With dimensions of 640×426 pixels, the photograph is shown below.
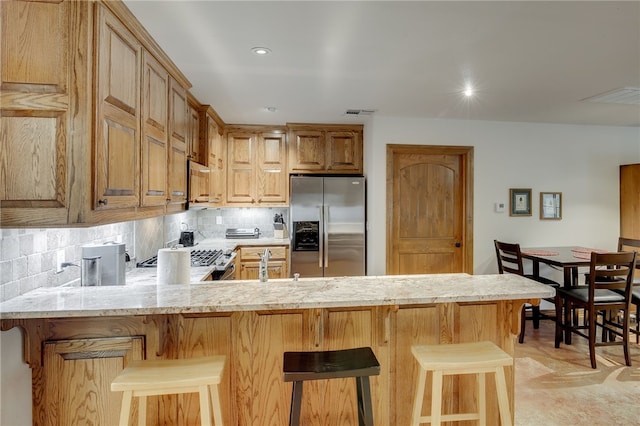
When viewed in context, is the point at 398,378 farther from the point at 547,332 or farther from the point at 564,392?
the point at 547,332

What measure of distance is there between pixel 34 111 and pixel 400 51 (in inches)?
79.1

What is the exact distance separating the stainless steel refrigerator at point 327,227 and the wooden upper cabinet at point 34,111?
2763 millimetres

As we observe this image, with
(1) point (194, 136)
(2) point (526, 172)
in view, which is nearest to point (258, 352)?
(1) point (194, 136)

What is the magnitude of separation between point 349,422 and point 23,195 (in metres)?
1.83

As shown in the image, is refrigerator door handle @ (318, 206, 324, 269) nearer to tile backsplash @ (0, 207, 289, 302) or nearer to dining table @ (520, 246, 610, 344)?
tile backsplash @ (0, 207, 289, 302)

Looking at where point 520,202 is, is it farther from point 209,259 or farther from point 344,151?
point 209,259

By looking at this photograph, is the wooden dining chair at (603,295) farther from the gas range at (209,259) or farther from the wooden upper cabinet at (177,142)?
the wooden upper cabinet at (177,142)

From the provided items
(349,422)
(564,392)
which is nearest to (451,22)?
(349,422)

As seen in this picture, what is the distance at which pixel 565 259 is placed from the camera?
132 inches

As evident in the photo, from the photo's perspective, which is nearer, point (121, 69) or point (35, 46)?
point (35, 46)

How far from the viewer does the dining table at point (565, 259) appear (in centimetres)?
320

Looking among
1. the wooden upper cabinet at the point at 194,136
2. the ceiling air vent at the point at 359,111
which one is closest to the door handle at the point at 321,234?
the ceiling air vent at the point at 359,111

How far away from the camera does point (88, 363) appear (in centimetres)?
159

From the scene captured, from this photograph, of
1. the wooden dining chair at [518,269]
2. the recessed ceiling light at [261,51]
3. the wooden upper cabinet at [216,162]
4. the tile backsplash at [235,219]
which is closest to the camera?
the recessed ceiling light at [261,51]
